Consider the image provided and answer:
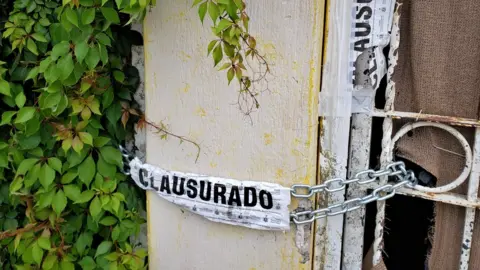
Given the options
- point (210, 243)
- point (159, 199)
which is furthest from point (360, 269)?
point (159, 199)

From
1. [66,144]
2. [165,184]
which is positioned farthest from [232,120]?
[66,144]

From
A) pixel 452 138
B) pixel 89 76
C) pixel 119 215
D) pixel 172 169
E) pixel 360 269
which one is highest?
pixel 89 76

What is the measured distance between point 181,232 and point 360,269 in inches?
23.4

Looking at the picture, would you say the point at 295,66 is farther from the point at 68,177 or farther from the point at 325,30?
the point at 68,177

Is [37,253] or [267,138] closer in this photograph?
[267,138]

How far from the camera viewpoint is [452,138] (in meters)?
1.40

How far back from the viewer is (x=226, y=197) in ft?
4.77

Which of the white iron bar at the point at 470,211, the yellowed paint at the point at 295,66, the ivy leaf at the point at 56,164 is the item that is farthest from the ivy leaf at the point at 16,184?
the white iron bar at the point at 470,211

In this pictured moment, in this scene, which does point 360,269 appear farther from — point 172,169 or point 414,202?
point 172,169

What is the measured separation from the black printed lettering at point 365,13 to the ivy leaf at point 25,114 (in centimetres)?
103

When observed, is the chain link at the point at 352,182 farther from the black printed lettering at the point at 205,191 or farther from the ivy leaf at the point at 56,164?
the ivy leaf at the point at 56,164

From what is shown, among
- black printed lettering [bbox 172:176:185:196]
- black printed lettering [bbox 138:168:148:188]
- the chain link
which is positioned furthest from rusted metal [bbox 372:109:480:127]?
black printed lettering [bbox 138:168:148:188]

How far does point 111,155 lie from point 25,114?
0.96 ft

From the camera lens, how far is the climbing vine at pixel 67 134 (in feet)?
4.74
